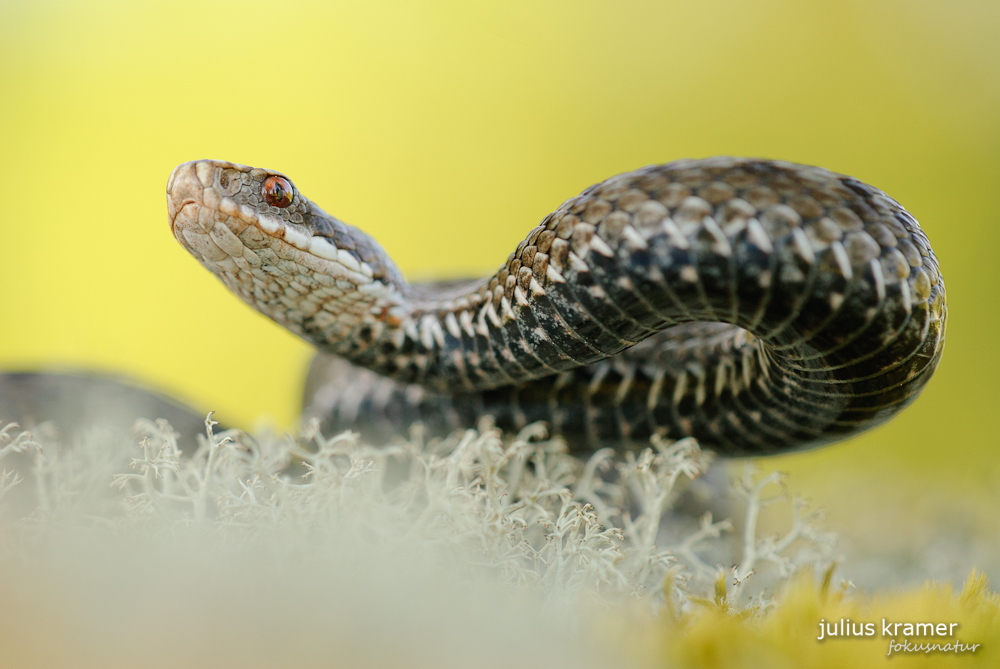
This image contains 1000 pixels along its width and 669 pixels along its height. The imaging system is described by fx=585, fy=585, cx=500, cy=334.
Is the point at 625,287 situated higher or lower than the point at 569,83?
lower

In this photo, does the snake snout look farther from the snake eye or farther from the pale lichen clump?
the pale lichen clump

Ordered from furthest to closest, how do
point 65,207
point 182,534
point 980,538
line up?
point 65,207
point 980,538
point 182,534

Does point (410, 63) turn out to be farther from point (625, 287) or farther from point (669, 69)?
point (625, 287)

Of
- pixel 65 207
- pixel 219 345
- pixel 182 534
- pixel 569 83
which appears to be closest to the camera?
pixel 182 534

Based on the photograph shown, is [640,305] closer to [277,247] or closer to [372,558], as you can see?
[372,558]

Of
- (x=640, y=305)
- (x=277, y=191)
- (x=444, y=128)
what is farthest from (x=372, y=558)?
(x=444, y=128)

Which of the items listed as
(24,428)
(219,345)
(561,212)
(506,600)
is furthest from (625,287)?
(219,345)

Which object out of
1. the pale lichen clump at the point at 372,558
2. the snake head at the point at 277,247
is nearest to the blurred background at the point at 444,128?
the snake head at the point at 277,247

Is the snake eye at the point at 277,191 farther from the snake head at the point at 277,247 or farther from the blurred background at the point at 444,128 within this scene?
the blurred background at the point at 444,128
